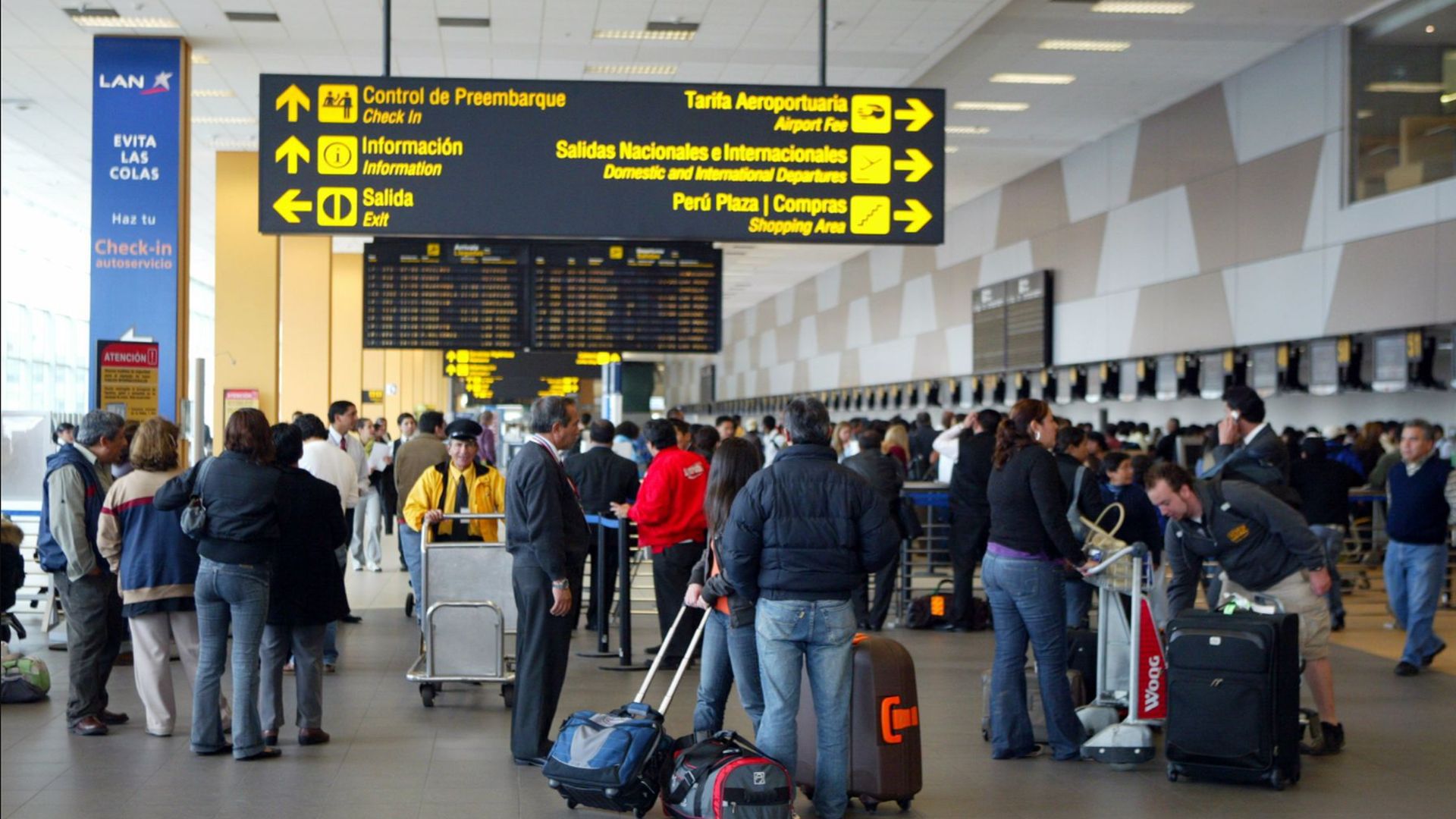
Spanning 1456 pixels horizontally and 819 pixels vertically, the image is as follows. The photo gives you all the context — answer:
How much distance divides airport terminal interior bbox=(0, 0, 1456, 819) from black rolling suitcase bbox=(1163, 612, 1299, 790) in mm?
17

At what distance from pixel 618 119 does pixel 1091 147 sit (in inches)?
507

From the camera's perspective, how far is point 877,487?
10500 mm

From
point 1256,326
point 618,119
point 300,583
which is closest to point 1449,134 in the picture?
point 1256,326

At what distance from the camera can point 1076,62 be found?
1516 cm

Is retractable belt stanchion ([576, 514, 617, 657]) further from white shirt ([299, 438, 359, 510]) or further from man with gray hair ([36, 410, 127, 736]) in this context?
man with gray hair ([36, 410, 127, 736])

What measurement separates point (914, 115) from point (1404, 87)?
23.9 feet

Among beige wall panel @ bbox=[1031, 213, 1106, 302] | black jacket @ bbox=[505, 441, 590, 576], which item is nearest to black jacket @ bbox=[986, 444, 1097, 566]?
black jacket @ bbox=[505, 441, 590, 576]

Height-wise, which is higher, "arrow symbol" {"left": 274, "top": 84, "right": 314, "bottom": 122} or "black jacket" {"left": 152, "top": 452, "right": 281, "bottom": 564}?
"arrow symbol" {"left": 274, "top": 84, "right": 314, "bottom": 122}

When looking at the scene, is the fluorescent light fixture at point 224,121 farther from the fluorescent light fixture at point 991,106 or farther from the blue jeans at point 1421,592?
the blue jeans at point 1421,592

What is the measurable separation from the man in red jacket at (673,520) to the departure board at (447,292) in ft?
16.0

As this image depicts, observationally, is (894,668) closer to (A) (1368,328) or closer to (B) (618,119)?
(B) (618,119)

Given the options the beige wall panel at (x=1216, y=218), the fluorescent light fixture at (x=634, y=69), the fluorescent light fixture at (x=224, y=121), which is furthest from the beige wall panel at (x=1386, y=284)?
the fluorescent light fixture at (x=224, y=121)

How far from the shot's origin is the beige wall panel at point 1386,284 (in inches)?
496

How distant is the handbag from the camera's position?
6.14 metres
